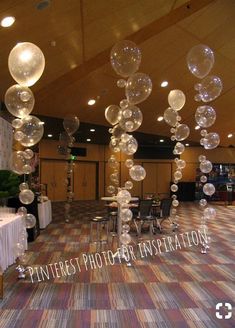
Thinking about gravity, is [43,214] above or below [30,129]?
below

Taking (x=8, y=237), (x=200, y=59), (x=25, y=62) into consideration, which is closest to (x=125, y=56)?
(x=200, y=59)

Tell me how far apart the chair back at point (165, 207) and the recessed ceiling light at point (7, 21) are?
558 centimetres

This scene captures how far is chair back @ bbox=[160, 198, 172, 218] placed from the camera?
868 centimetres

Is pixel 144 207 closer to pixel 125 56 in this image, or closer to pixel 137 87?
pixel 137 87

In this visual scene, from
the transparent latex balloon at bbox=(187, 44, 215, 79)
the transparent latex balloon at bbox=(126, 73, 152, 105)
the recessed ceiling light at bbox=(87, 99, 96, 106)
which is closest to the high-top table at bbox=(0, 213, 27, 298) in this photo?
the transparent latex balloon at bbox=(126, 73, 152, 105)

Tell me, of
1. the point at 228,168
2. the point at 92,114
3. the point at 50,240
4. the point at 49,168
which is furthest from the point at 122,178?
the point at 50,240

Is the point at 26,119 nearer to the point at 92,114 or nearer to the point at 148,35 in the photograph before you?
the point at 148,35

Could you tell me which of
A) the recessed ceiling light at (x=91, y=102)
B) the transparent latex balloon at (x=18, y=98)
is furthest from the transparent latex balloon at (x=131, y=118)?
the recessed ceiling light at (x=91, y=102)

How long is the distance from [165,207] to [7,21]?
590cm

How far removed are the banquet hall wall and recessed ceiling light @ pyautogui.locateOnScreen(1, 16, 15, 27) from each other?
40.4ft

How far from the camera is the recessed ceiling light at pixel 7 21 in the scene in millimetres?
4682

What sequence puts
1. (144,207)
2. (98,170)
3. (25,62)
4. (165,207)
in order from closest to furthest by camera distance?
(25,62) → (144,207) → (165,207) → (98,170)

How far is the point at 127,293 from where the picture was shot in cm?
426

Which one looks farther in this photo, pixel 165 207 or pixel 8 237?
pixel 165 207
